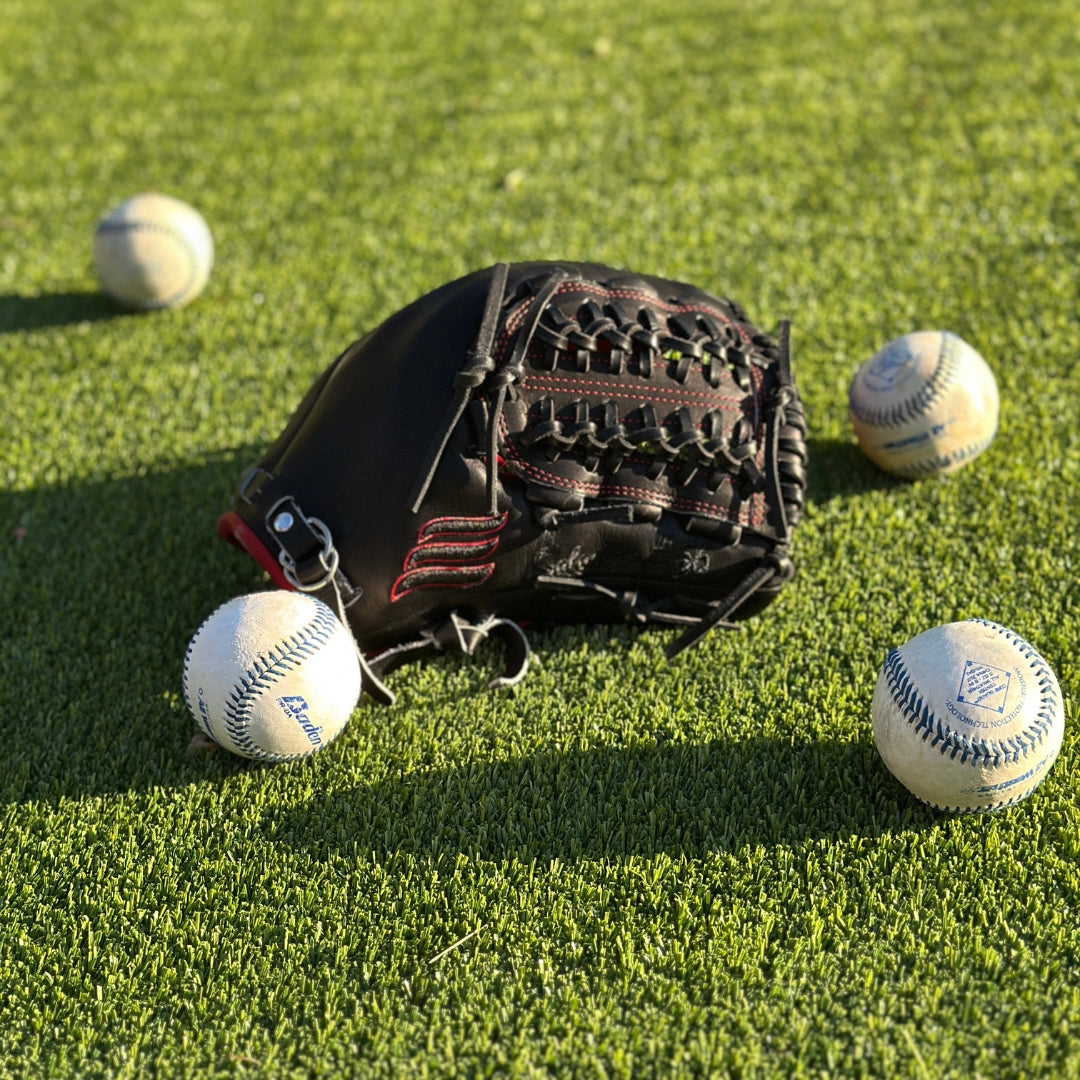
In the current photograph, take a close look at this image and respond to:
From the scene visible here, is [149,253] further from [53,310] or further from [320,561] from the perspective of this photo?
[320,561]

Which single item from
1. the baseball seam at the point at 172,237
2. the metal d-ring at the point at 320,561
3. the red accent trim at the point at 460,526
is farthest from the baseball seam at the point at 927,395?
the baseball seam at the point at 172,237

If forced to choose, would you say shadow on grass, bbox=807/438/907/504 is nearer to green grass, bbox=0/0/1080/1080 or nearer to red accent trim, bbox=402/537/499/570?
green grass, bbox=0/0/1080/1080

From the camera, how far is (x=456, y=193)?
5.09 meters

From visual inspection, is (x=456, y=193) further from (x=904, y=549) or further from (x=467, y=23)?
(x=904, y=549)

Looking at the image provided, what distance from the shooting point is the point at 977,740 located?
8.25 ft

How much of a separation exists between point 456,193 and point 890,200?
1.88 meters

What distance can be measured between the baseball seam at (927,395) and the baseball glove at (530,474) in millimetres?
439

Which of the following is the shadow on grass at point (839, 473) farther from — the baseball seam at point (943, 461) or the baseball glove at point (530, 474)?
the baseball glove at point (530, 474)

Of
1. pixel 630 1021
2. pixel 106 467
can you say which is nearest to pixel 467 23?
pixel 106 467

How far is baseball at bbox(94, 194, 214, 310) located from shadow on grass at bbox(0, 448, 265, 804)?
97 centimetres

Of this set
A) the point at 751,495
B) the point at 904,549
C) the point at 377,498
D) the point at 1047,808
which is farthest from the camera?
the point at 904,549

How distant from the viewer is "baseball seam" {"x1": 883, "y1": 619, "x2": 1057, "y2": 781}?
252 cm

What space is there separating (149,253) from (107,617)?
5.58ft

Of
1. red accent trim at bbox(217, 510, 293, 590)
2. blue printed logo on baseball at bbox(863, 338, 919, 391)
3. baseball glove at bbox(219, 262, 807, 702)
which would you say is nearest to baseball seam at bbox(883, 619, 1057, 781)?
baseball glove at bbox(219, 262, 807, 702)
